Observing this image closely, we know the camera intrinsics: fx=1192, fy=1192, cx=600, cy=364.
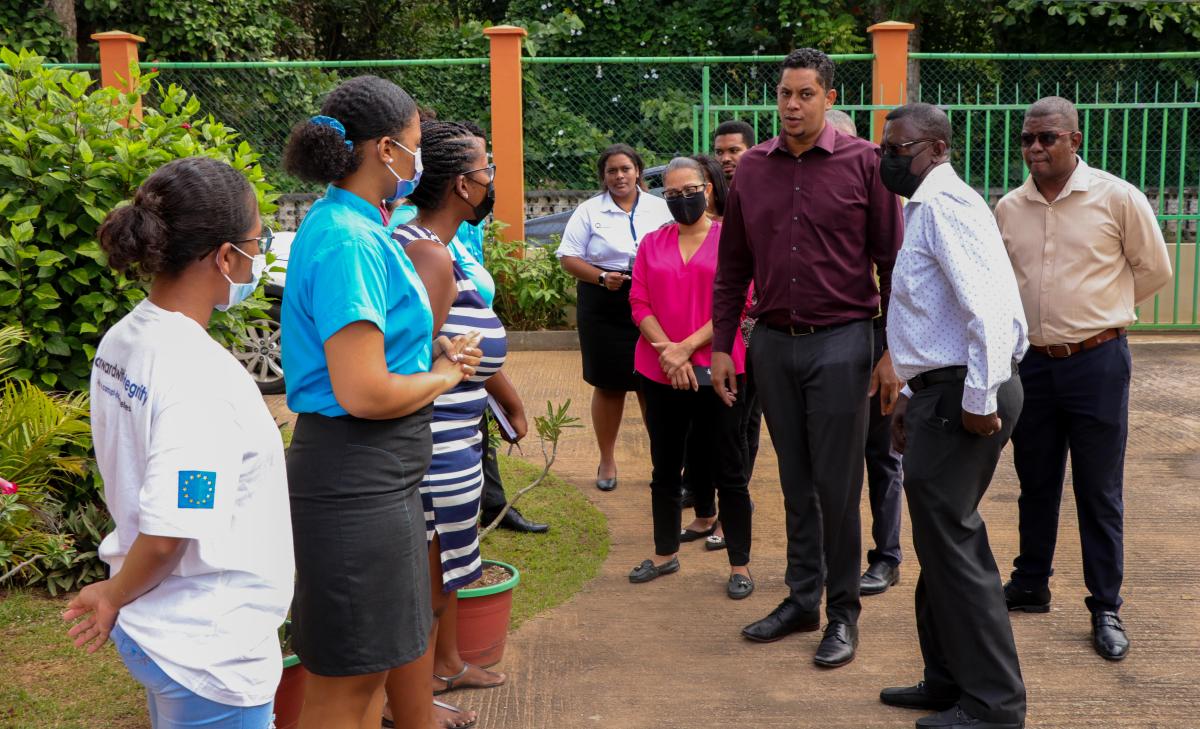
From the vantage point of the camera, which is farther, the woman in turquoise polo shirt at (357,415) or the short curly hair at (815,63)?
the short curly hair at (815,63)

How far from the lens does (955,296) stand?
12.6 ft

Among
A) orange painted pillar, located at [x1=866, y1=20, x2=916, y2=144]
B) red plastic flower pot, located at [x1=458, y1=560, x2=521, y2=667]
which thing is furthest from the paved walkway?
orange painted pillar, located at [x1=866, y1=20, x2=916, y2=144]

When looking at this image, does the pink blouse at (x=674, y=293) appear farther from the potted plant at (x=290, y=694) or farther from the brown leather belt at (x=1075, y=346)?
the potted plant at (x=290, y=694)

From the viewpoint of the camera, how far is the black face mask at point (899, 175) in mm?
4062

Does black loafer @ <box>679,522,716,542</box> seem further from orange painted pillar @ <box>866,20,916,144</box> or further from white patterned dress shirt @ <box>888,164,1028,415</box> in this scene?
orange painted pillar @ <box>866,20,916,144</box>

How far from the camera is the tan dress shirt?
470 centimetres

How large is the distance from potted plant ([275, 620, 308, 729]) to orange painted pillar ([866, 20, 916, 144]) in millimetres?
8975

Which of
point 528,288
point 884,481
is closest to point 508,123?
point 528,288

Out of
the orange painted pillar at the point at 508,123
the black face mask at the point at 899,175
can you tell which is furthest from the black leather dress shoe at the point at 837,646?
the orange painted pillar at the point at 508,123

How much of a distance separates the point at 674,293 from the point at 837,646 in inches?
68.8

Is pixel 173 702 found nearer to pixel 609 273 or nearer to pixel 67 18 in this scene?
pixel 609 273

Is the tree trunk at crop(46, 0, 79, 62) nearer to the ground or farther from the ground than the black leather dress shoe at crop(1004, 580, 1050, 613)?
farther from the ground

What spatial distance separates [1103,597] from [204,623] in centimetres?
365

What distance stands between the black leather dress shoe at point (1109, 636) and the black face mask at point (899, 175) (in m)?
1.91
